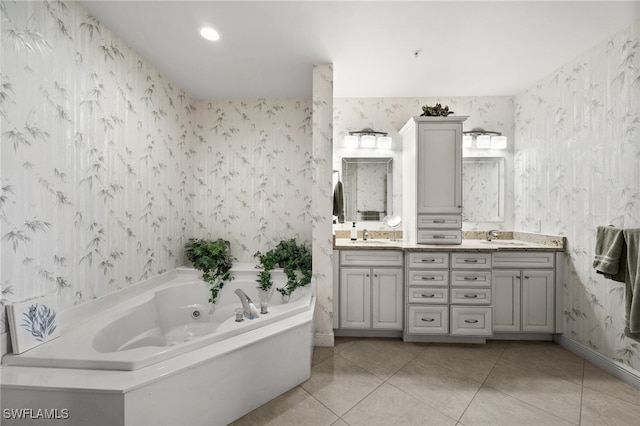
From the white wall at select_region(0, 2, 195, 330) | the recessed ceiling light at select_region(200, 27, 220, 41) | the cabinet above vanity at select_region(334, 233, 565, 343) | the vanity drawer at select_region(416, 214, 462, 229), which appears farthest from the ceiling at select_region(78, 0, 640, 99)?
the cabinet above vanity at select_region(334, 233, 565, 343)

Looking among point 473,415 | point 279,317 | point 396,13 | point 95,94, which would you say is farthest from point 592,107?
point 95,94

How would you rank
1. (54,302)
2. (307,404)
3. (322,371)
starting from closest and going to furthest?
(54,302)
(307,404)
(322,371)

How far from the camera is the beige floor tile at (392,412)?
1.47 meters

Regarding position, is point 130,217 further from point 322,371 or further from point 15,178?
point 322,371

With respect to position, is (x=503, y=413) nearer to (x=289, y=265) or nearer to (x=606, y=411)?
(x=606, y=411)

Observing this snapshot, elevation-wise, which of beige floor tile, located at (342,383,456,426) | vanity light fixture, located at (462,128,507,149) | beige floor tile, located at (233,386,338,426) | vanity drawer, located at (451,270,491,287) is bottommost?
beige floor tile, located at (342,383,456,426)

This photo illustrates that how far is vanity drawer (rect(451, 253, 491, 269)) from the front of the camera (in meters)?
2.35

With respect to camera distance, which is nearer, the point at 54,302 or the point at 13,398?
the point at 13,398

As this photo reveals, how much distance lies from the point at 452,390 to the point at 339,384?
76 centimetres

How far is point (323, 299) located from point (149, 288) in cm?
156

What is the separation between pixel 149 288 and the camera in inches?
90.5

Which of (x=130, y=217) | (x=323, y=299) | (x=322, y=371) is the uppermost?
(x=130, y=217)

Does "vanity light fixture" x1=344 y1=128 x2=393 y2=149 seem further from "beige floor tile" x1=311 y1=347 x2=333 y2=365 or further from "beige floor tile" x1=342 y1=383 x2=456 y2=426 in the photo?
"beige floor tile" x1=342 y1=383 x2=456 y2=426

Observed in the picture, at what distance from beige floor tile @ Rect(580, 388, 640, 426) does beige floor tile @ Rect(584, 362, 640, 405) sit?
65 mm
